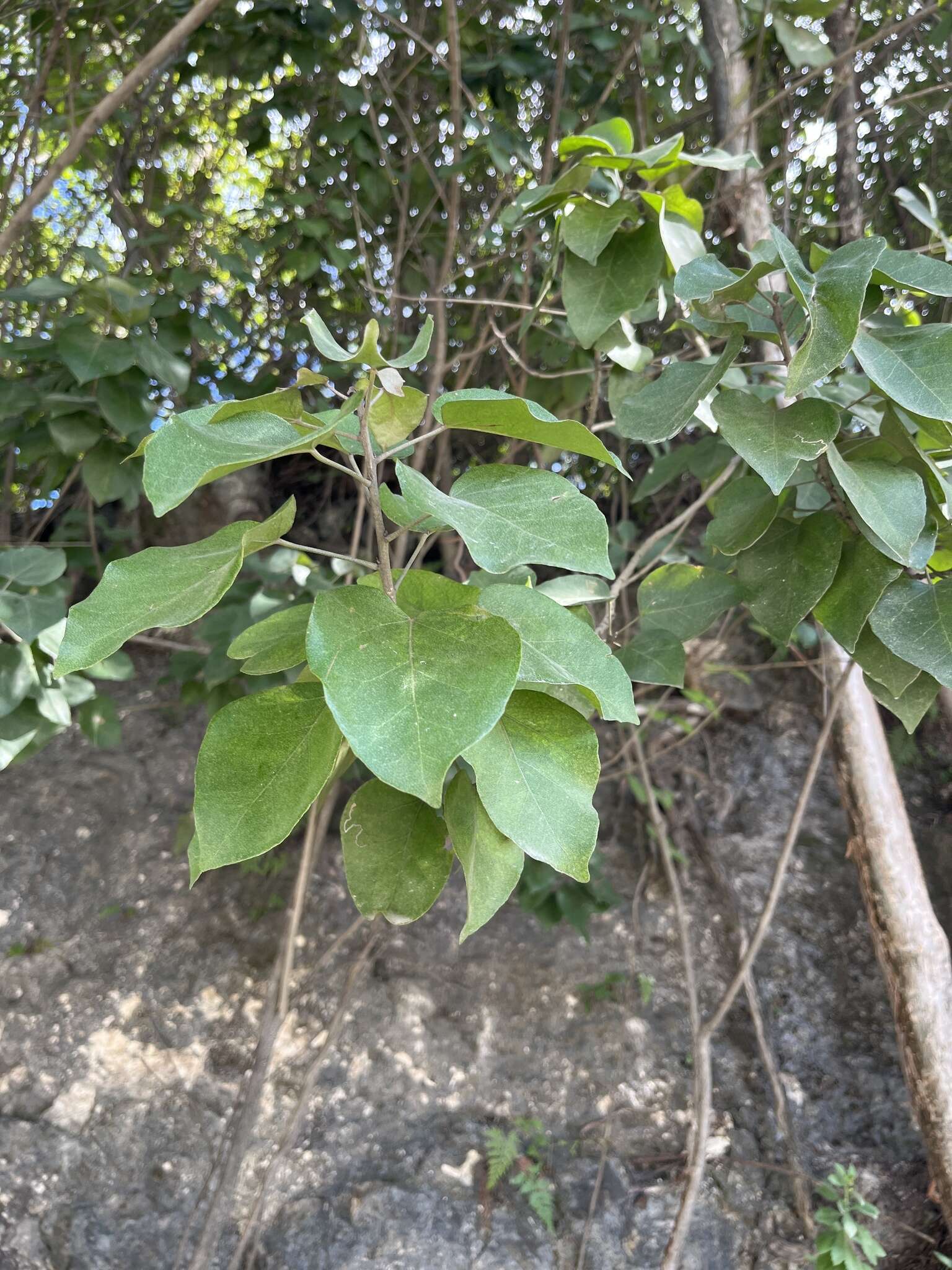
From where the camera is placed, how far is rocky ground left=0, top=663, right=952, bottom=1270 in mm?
1815

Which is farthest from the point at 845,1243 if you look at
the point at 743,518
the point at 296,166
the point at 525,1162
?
the point at 296,166

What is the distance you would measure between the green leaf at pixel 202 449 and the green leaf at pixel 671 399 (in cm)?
33

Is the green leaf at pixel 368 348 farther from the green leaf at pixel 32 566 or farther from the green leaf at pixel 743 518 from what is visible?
the green leaf at pixel 32 566

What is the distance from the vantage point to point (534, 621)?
501 millimetres

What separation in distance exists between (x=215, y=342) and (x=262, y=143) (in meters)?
0.54

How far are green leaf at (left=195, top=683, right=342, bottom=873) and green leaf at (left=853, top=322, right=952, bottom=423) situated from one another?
433mm

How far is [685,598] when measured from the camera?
2.85 ft

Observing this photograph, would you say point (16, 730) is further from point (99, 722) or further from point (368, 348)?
point (368, 348)

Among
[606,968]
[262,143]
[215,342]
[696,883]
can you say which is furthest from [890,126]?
[606,968]

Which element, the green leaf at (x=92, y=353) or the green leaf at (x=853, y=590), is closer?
the green leaf at (x=853, y=590)

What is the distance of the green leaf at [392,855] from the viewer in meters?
0.54

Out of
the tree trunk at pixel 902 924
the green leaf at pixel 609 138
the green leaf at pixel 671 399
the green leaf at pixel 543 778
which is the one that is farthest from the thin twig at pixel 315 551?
the tree trunk at pixel 902 924

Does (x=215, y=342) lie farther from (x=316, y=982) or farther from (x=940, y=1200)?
(x=940, y=1200)

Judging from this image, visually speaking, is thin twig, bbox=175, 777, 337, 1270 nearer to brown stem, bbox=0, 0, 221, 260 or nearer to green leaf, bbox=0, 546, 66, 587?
green leaf, bbox=0, 546, 66, 587
